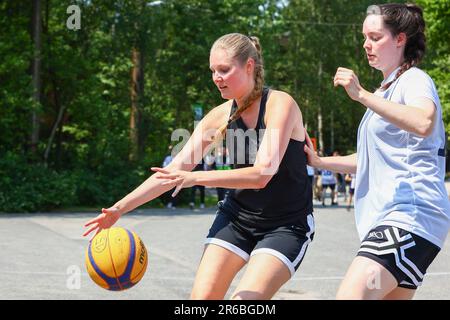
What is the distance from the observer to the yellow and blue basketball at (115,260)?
4.62m

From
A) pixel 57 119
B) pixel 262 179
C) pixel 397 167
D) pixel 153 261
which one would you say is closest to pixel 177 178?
pixel 262 179

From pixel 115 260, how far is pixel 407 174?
1732mm

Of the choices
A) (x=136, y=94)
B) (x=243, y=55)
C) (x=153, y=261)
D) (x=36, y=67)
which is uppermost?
(x=243, y=55)

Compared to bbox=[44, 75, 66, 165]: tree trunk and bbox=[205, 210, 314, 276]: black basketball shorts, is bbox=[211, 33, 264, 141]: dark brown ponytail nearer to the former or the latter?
bbox=[205, 210, 314, 276]: black basketball shorts

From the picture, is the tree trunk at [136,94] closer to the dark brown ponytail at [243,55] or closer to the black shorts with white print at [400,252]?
the dark brown ponytail at [243,55]

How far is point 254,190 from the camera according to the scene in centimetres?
441

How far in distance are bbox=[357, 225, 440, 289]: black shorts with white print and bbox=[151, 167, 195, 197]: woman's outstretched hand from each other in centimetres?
90

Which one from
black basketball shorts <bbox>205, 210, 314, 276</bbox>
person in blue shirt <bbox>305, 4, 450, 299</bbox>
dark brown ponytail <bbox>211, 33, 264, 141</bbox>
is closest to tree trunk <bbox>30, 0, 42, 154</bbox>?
dark brown ponytail <bbox>211, 33, 264, 141</bbox>

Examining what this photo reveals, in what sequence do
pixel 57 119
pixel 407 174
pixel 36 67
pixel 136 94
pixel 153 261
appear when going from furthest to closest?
pixel 136 94 → pixel 57 119 → pixel 36 67 → pixel 153 261 → pixel 407 174

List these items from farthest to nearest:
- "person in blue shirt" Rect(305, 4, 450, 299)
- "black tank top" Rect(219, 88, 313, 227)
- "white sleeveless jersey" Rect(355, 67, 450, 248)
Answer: "black tank top" Rect(219, 88, 313, 227) → "white sleeveless jersey" Rect(355, 67, 450, 248) → "person in blue shirt" Rect(305, 4, 450, 299)

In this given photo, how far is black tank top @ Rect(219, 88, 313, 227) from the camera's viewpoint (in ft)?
14.3

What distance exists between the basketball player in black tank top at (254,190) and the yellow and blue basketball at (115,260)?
0.49 feet

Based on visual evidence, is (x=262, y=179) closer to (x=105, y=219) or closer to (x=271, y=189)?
(x=271, y=189)

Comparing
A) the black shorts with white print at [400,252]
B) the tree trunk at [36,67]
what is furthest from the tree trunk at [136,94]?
the black shorts with white print at [400,252]
